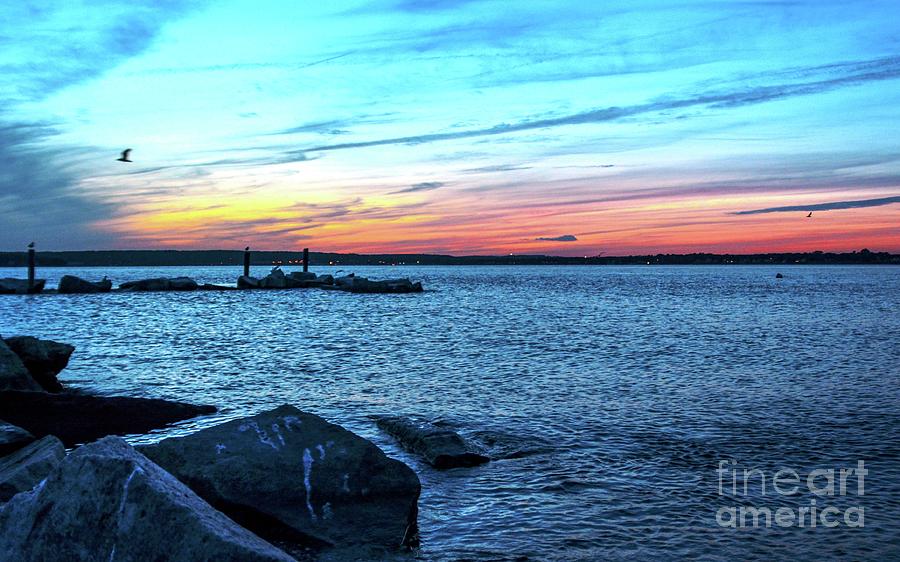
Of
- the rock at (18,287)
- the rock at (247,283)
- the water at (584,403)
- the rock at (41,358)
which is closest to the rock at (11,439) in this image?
the water at (584,403)

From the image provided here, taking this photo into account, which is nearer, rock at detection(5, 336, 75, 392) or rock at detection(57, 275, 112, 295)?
rock at detection(5, 336, 75, 392)

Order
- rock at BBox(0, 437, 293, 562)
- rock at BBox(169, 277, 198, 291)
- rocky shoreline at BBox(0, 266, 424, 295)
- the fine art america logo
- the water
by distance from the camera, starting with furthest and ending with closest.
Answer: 1. rock at BBox(169, 277, 198, 291)
2. rocky shoreline at BBox(0, 266, 424, 295)
3. the fine art america logo
4. the water
5. rock at BBox(0, 437, 293, 562)

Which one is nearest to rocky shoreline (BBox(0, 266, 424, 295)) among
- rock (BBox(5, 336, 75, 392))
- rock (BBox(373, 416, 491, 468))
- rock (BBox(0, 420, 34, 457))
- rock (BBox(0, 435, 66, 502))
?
rock (BBox(5, 336, 75, 392))

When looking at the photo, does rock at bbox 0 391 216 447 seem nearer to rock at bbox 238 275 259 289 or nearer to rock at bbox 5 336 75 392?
rock at bbox 5 336 75 392

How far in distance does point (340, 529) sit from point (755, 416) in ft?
32.5

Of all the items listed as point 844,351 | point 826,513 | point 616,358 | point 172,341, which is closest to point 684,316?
point 844,351

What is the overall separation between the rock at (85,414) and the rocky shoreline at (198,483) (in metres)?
0.03

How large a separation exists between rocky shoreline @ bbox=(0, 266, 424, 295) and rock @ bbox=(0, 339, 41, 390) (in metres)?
57.5

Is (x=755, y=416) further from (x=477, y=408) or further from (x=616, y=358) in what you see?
(x=616, y=358)

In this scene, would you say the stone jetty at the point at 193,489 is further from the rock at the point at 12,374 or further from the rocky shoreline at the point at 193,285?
the rocky shoreline at the point at 193,285

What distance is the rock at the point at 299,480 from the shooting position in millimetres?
7133

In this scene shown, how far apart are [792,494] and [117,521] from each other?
8.23 m

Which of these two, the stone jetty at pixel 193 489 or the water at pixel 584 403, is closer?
the stone jetty at pixel 193 489

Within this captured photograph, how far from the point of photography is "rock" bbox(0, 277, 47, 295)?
65.4 m
